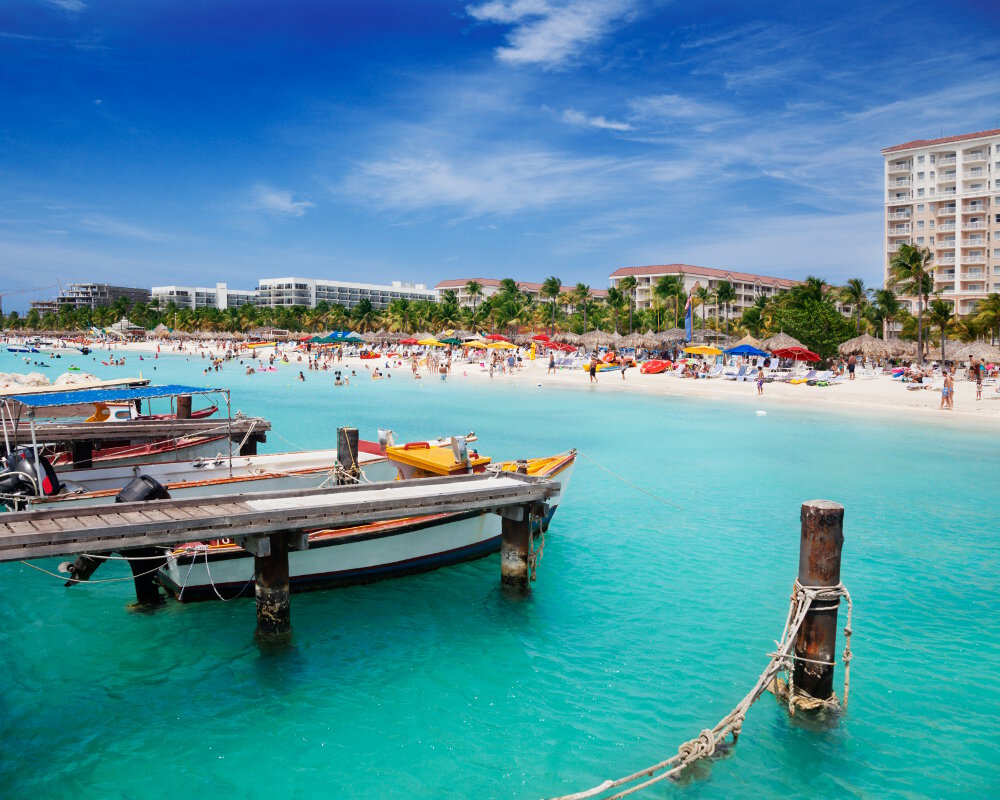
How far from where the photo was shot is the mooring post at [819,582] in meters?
7.68

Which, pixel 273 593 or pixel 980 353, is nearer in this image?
pixel 273 593

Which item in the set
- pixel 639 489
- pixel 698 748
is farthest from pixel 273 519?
pixel 639 489

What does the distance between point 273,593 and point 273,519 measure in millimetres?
1319

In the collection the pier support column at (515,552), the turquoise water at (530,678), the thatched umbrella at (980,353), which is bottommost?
the turquoise water at (530,678)

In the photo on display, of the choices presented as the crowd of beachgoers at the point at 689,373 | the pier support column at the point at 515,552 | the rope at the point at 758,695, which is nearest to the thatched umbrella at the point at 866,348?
the crowd of beachgoers at the point at 689,373

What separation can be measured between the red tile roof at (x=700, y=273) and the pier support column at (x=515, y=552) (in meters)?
119

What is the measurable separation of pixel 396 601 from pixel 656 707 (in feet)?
15.7

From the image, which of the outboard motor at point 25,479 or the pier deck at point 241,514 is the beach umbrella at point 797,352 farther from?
the outboard motor at point 25,479

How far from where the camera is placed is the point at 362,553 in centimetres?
1164

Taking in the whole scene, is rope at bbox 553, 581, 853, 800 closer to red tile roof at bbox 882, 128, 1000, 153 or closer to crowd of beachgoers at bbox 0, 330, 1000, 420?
crowd of beachgoers at bbox 0, 330, 1000, 420

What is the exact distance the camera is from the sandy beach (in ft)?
129

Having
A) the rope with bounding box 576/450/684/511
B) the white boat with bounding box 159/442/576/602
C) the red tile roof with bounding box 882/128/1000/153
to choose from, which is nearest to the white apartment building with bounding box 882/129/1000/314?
the red tile roof with bounding box 882/128/1000/153

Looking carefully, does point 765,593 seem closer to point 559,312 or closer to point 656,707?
point 656,707

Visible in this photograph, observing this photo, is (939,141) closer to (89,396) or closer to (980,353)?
(980,353)
